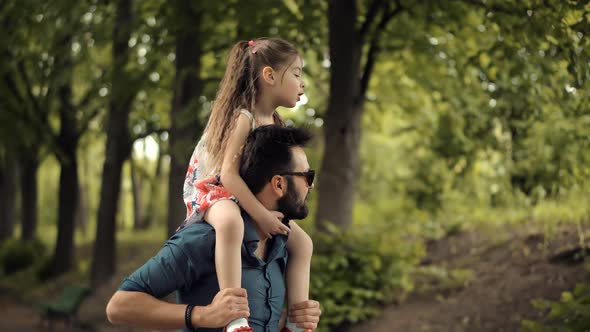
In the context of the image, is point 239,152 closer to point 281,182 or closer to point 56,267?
point 281,182

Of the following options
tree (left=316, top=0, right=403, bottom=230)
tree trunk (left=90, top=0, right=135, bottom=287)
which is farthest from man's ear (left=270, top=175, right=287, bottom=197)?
tree trunk (left=90, top=0, right=135, bottom=287)

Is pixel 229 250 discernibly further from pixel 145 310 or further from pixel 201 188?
pixel 201 188

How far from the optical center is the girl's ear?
299 cm

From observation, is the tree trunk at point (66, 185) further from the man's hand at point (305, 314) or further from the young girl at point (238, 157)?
the man's hand at point (305, 314)

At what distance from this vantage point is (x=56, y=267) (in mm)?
18000

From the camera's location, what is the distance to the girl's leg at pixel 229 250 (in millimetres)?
2667

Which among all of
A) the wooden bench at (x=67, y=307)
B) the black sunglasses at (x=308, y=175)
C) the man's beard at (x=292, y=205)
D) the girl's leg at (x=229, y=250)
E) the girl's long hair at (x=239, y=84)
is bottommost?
the wooden bench at (x=67, y=307)

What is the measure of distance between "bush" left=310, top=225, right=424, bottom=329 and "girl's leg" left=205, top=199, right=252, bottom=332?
229 inches

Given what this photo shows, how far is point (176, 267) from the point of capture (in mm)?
2684

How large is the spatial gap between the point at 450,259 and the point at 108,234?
7.84 m

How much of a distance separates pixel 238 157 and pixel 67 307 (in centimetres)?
1129

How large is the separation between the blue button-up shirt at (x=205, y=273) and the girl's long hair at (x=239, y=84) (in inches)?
14.6

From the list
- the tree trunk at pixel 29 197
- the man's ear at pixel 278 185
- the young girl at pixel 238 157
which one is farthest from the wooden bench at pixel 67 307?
the man's ear at pixel 278 185

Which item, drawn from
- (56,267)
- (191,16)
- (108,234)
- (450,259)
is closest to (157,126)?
(108,234)
